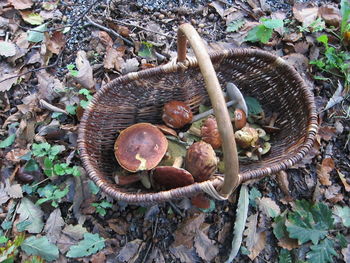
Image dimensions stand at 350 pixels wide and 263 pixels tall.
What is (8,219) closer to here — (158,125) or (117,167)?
(117,167)

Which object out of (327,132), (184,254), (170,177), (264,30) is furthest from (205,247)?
(264,30)

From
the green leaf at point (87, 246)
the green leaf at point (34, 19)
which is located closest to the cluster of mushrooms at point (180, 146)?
the green leaf at point (87, 246)

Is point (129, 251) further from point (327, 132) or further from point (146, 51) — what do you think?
point (327, 132)

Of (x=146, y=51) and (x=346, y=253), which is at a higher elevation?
(x=146, y=51)

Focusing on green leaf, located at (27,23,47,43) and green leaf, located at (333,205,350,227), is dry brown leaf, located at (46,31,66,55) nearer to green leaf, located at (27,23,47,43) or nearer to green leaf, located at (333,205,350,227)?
green leaf, located at (27,23,47,43)

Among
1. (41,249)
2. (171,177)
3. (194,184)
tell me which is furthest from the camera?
(41,249)

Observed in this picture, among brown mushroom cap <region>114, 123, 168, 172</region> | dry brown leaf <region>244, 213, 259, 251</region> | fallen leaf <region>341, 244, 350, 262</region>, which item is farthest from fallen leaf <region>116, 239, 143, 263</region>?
fallen leaf <region>341, 244, 350, 262</region>
